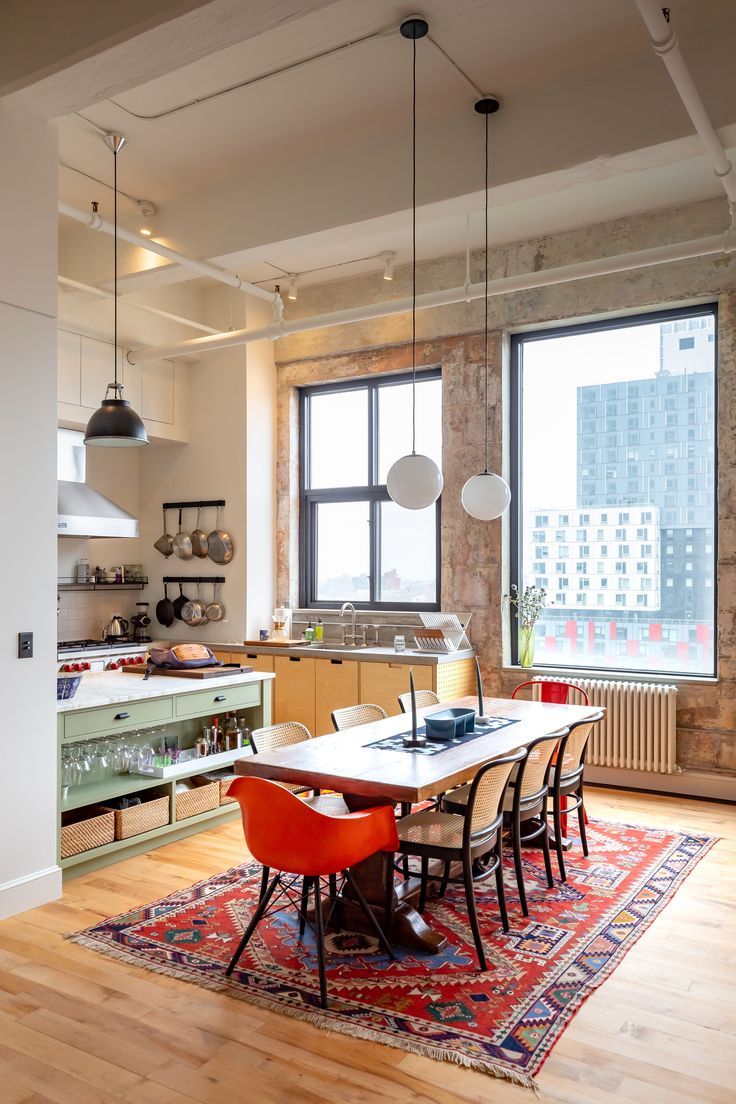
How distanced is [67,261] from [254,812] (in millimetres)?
4923

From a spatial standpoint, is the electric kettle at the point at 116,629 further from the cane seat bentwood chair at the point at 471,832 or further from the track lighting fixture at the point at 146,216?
the cane seat bentwood chair at the point at 471,832

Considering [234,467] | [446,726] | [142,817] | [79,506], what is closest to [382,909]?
[446,726]

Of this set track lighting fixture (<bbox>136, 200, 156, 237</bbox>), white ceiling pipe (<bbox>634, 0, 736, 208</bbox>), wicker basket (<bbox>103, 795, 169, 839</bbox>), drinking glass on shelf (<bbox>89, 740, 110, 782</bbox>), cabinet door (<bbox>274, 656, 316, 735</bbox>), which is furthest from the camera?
cabinet door (<bbox>274, 656, 316, 735</bbox>)

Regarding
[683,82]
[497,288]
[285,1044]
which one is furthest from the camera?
[497,288]

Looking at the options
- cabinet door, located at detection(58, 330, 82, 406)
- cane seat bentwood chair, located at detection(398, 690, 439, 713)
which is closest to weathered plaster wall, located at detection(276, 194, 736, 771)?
cane seat bentwood chair, located at detection(398, 690, 439, 713)

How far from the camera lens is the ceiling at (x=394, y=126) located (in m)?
3.82

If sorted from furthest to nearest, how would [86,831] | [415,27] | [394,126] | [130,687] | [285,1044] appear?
[130,687]
[394,126]
[86,831]
[415,27]
[285,1044]

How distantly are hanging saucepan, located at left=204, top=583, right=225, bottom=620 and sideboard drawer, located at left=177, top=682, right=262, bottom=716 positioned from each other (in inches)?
81.0

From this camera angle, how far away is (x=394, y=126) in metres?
4.66

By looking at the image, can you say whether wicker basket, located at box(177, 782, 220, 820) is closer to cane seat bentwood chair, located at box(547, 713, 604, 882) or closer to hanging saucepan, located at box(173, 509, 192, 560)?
cane seat bentwood chair, located at box(547, 713, 604, 882)

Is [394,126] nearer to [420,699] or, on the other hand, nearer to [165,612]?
[420,699]

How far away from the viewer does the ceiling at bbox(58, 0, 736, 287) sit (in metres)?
3.82

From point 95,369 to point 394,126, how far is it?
3.29m

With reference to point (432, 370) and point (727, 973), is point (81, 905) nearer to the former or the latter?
point (727, 973)
